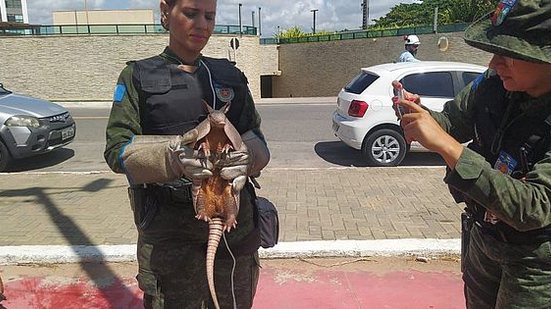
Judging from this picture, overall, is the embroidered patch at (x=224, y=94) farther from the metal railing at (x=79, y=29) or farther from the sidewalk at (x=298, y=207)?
the metal railing at (x=79, y=29)

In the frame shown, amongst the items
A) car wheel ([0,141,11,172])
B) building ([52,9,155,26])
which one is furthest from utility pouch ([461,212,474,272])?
building ([52,9,155,26])

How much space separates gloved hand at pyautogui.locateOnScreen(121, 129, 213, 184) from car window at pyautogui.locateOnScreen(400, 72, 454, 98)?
19.7 ft

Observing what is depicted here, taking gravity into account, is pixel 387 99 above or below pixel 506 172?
below

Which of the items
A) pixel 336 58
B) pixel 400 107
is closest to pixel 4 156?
pixel 400 107

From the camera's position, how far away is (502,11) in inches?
60.4

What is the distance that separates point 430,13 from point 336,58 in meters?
15.4

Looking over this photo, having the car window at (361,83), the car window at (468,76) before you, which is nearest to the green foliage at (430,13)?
the car window at (468,76)

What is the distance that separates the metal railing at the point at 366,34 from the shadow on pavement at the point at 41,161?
51.9 ft

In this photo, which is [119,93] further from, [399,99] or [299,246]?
[299,246]

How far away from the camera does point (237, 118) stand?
79.7 inches

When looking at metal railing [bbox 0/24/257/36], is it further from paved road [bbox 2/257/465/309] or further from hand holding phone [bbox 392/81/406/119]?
hand holding phone [bbox 392/81/406/119]

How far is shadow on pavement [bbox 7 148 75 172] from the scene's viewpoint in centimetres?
777

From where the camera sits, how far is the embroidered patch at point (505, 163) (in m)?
1.60

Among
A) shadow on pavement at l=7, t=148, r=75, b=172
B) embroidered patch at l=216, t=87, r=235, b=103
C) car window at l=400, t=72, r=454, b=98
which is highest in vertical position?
embroidered patch at l=216, t=87, r=235, b=103
